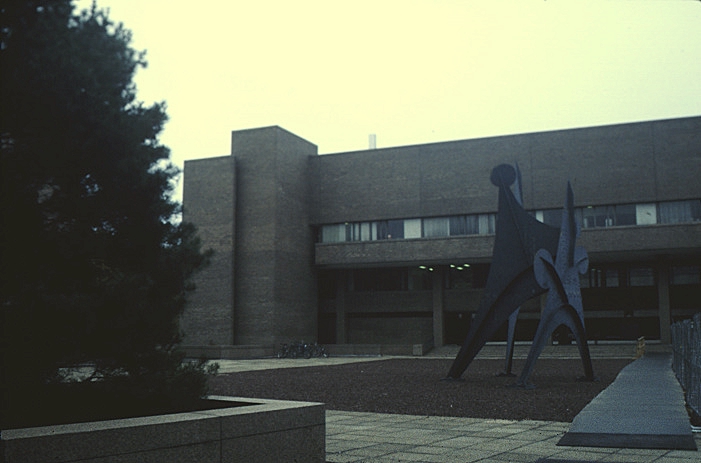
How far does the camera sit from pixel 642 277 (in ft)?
150

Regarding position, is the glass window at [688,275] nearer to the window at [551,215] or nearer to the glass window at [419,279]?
the window at [551,215]

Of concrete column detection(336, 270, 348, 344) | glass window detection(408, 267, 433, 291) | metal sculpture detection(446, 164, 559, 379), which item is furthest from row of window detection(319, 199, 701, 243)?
metal sculpture detection(446, 164, 559, 379)

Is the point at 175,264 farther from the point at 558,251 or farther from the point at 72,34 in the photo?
the point at 558,251

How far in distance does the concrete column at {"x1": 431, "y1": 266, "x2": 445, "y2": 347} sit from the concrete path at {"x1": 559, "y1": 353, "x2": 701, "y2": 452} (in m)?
33.5

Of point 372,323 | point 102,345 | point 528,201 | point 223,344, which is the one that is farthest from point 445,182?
point 102,345

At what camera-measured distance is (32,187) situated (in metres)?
4.00

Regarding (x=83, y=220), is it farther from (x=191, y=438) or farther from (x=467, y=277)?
(x=467, y=277)

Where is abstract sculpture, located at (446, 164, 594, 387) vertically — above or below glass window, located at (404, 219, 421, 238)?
below

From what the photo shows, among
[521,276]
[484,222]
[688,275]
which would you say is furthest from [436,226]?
[521,276]

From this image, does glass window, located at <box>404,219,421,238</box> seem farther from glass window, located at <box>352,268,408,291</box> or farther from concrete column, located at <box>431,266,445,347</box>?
glass window, located at <box>352,268,408,291</box>

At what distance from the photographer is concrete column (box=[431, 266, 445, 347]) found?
47844 mm

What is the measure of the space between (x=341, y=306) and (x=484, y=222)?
487 inches

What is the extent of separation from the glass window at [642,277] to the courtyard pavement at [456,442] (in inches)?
1501

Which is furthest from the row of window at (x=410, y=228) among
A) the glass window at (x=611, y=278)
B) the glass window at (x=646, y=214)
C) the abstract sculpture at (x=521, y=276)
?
the abstract sculpture at (x=521, y=276)
